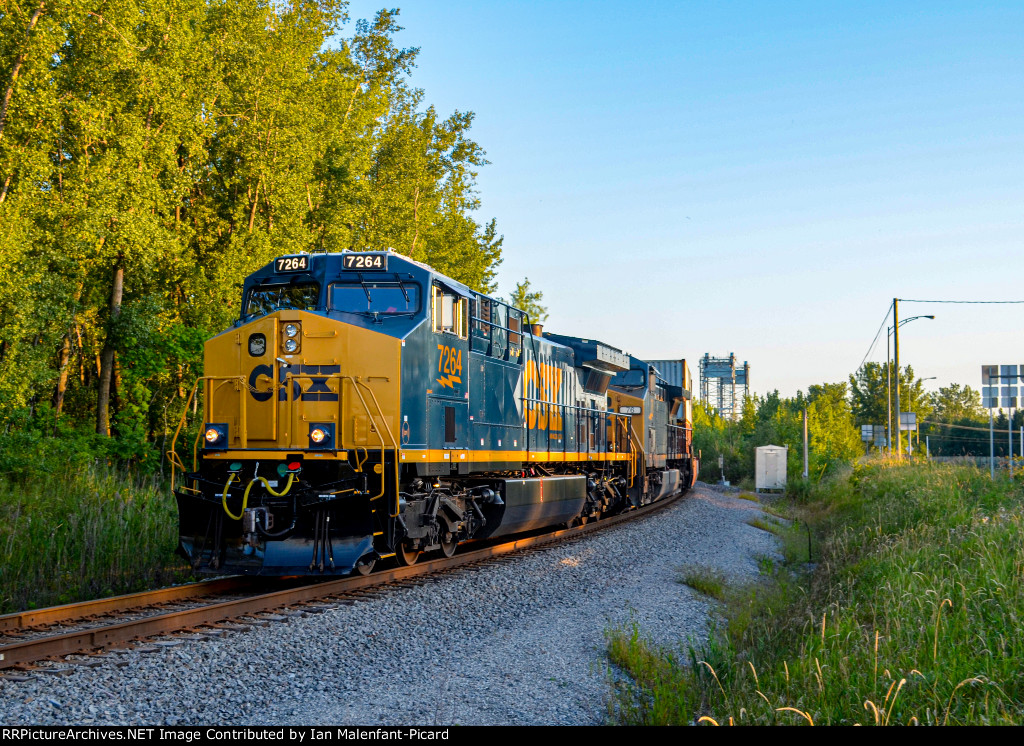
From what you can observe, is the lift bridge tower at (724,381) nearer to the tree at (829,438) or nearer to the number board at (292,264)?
the tree at (829,438)

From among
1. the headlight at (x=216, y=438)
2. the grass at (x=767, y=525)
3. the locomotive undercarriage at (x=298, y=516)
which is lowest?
the grass at (x=767, y=525)

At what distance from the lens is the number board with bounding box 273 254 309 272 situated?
33.7ft

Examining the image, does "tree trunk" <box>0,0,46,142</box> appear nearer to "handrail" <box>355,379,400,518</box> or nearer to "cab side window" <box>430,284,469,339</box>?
"cab side window" <box>430,284,469,339</box>

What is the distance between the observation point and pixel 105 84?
17703 mm

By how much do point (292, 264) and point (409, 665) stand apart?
572 cm

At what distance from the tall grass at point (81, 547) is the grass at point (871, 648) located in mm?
6045

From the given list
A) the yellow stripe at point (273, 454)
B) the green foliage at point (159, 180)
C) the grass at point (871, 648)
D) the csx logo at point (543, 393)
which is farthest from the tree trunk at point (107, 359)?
the grass at point (871, 648)

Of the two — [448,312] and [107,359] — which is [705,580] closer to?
[448,312]

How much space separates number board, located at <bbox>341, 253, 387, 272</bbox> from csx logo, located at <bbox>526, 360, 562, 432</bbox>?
4251mm

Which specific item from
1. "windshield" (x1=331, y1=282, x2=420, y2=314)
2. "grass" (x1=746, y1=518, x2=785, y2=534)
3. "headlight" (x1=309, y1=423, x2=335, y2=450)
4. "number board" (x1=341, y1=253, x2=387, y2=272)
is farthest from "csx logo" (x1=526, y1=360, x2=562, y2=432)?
"grass" (x1=746, y1=518, x2=785, y2=534)

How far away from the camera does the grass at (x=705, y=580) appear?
33.4 feet

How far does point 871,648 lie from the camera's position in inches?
222

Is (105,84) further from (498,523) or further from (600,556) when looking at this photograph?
(600,556)

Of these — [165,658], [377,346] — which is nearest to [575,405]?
[377,346]
